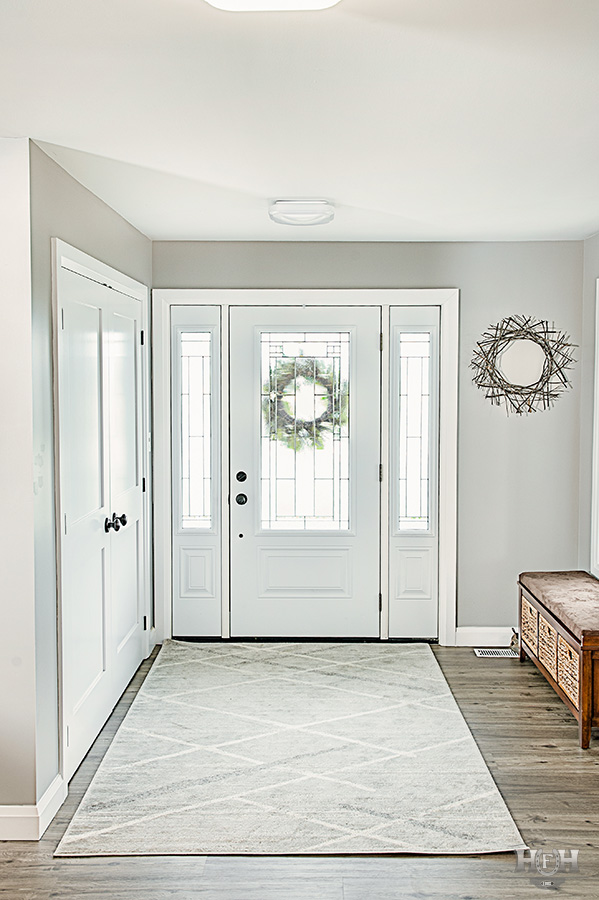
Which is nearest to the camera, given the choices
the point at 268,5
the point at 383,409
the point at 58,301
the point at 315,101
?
the point at 268,5

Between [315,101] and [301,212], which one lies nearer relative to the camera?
[315,101]

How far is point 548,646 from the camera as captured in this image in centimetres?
402

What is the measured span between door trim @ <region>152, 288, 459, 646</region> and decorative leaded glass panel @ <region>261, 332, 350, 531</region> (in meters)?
0.24

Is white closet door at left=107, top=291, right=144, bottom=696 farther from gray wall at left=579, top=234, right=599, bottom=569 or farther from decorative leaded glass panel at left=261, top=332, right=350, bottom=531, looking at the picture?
gray wall at left=579, top=234, right=599, bottom=569

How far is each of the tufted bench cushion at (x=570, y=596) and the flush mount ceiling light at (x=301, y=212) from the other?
7.26 feet

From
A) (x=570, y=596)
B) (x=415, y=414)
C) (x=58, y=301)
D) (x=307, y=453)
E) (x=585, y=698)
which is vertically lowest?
(x=585, y=698)

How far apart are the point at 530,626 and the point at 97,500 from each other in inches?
96.5

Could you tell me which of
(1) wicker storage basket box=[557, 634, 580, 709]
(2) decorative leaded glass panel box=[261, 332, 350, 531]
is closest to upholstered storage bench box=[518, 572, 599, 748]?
(1) wicker storage basket box=[557, 634, 580, 709]

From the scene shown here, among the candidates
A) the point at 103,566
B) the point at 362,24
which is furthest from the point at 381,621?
the point at 362,24

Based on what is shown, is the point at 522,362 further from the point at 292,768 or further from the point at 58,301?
the point at 58,301

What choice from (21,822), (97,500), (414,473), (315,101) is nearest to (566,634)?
(414,473)

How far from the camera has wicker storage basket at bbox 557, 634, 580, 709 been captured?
3.59 m

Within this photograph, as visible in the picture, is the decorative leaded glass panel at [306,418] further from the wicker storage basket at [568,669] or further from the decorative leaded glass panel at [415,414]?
the wicker storage basket at [568,669]

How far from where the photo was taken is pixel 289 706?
156 inches
